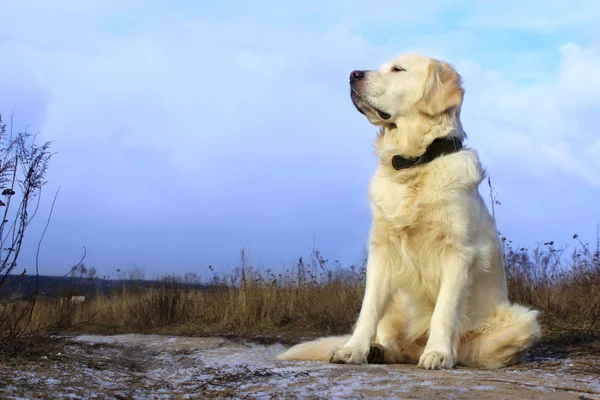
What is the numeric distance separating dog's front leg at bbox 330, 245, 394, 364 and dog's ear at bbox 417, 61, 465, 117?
39.6 inches

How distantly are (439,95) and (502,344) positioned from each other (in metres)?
1.70

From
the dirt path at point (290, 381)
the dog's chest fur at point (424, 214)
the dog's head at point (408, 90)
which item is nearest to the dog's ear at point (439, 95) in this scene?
the dog's head at point (408, 90)

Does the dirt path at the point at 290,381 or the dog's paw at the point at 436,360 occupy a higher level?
the dog's paw at the point at 436,360

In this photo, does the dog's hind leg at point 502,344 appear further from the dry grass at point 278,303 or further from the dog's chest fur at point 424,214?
the dry grass at point 278,303

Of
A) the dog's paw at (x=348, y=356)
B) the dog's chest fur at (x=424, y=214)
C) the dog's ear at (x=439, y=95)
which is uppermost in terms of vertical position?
the dog's ear at (x=439, y=95)

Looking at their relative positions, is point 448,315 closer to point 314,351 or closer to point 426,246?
point 426,246

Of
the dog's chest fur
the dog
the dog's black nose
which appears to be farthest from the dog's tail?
the dog's black nose

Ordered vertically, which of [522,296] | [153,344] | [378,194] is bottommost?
[153,344]

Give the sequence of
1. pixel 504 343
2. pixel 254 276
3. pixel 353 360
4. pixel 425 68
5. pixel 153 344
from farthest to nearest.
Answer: pixel 254 276 < pixel 153 344 < pixel 425 68 < pixel 504 343 < pixel 353 360

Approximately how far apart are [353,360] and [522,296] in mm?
4347

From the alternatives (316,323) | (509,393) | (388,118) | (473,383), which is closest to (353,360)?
(473,383)

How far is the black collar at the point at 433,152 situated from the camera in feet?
13.9

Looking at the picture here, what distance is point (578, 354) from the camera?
4.63m

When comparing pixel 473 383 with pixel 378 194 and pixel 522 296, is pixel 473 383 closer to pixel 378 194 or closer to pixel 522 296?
pixel 378 194
